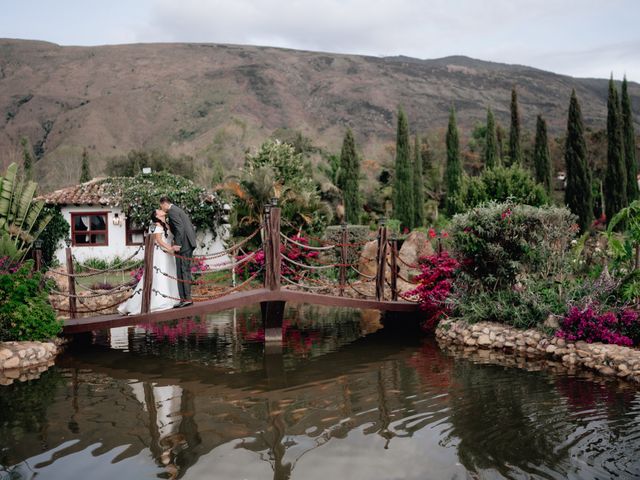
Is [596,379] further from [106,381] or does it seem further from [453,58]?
[453,58]

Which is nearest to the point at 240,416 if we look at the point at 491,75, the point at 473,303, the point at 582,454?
the point at 582,454

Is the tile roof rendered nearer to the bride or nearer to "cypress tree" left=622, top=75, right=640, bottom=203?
the bride


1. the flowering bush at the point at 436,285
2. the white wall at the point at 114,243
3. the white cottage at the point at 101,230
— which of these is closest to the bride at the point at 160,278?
the flowering bush at the point at 436,285

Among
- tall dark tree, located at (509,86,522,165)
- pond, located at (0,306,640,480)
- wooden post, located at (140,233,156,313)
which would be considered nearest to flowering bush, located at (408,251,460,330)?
pond, located at (0,306,640,480)

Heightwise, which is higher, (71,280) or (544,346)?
(71,280)

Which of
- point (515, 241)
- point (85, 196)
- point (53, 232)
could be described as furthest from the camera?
point (85, 196)

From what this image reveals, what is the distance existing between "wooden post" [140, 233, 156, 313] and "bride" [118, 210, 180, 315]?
0.08 meters

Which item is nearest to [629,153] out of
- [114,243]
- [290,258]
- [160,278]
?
[290,258]

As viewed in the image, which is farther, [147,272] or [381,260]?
[381,260]

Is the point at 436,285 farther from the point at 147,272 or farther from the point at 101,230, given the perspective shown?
the point at 101,230

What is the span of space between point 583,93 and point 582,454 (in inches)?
4711

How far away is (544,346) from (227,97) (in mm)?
81904

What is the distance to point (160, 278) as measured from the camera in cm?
1185

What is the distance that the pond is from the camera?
6.22m
